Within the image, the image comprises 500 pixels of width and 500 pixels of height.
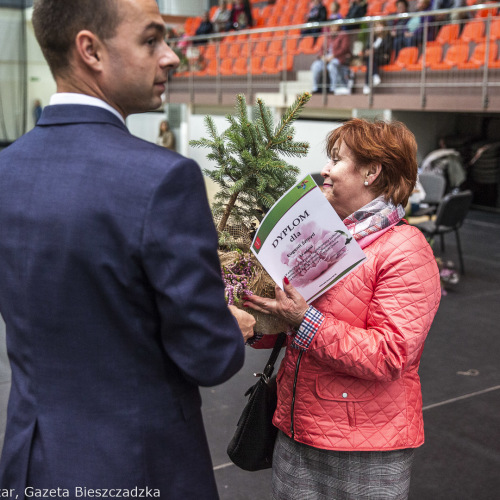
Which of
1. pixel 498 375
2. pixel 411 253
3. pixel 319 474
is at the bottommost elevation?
pixel 498 375

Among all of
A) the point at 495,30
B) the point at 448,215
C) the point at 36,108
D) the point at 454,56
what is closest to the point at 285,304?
the point at 448,215

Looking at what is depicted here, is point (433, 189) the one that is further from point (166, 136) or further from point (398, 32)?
point (166, 136)

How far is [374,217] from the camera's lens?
5.99ft

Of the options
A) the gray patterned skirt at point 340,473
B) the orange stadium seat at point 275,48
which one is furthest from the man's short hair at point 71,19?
the orange stadium seat at point 275,48

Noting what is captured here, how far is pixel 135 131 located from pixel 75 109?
1709 centimetres

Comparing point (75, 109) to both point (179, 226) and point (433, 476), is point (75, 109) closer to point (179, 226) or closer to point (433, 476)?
point (179, 226)

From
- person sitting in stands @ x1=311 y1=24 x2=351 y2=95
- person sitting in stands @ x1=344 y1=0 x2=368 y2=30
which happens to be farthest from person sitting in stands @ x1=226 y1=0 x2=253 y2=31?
person sitting in stands @ x1=311 y1=24 x2=351 y2=95

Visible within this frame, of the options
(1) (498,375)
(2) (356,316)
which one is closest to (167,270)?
(2) (356,316)

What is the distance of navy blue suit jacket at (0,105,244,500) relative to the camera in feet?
3.73

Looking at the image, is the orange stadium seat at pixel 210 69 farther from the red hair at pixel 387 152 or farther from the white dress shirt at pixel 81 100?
the white dress shirt at pixel 81 100

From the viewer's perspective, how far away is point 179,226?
3.73 feet

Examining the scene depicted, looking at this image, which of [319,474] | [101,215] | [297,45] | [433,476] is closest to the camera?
[101,215]

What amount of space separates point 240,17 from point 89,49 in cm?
1503

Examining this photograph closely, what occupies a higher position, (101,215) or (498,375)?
(101,215)
